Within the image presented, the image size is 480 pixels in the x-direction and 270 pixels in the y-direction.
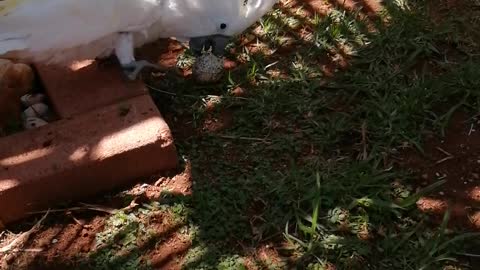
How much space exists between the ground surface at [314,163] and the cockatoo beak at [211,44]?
0.13 m

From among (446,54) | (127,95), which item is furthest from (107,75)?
(446,54)

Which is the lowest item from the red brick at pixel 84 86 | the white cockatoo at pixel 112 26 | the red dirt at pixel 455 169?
the red dirt at pixel 455 169

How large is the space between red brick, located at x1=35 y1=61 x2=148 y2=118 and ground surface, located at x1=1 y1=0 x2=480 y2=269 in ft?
0.68

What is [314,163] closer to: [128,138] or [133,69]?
[128,138]

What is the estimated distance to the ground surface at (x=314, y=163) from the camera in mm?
2023

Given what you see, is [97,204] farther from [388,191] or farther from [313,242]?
[388,191]

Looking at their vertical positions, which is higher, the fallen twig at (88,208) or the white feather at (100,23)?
the white feather at (100,23)

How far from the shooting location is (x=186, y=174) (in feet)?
7.54

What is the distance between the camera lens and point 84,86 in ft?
8.00

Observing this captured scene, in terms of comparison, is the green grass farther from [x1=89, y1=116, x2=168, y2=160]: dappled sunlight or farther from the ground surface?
[x1=89, y1=116, x2=168, y2=160]: dappled sunlight

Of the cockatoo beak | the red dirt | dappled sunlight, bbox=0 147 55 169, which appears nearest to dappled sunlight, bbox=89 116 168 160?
dappled sunlight, bbox=0 147 55 169

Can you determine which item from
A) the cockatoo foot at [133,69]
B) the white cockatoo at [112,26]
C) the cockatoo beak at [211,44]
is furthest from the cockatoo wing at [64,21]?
the cockatoo beak at [211,44]

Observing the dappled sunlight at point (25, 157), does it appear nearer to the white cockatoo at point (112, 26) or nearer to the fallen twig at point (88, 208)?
the fallen twig at point (88, 208)

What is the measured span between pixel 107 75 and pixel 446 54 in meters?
1.37
